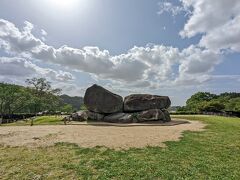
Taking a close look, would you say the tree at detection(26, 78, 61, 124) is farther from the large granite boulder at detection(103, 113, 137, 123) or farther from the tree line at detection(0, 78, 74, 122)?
the large granite boulder at detection(103, 113, 137, 123)

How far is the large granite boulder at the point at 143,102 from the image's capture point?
28781mm

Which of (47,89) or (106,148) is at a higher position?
(47,89)

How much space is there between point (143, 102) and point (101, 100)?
5.48m

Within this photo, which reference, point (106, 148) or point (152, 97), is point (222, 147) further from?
point (152, 97)

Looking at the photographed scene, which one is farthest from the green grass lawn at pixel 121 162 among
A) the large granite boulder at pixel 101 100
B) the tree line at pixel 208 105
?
the tree line at pixel 208 105

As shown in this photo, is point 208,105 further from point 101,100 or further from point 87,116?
point 87,116

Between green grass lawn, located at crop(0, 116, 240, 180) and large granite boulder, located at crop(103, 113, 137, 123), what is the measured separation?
49.3 ft

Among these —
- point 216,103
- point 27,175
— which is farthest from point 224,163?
point 216,103

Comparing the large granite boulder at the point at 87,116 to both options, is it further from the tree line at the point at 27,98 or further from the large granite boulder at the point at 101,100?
the tree line at the point at 27,98

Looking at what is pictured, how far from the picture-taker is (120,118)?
27.0 metres

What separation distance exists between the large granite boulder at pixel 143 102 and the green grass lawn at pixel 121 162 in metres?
16.9

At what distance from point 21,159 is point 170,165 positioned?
6138 mm

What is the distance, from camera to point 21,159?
30.5ft

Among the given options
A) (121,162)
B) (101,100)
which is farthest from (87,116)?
(121,162)
